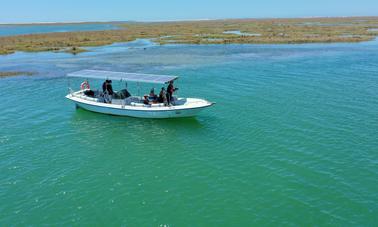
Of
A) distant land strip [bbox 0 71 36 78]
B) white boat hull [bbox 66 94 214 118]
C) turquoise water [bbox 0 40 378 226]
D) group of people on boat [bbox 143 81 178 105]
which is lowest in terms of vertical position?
turquoise water [bbox 0 40 378 226]

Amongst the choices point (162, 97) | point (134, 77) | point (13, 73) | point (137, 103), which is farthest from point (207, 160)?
point (13, 73)

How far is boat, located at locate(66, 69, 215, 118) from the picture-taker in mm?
25672

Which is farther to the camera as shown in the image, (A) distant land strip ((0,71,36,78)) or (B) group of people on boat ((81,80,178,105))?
(A) distant land strip ((0,71,36,78))

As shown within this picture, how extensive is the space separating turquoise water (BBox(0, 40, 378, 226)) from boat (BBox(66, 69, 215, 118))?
0.78 meters

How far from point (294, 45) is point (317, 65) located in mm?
27029

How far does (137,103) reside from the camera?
27266 millimetres

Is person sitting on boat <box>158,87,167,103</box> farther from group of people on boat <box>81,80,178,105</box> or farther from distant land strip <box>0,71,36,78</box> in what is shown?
distant land strip <box>0,71,36,78</box>

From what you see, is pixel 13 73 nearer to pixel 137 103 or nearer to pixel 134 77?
pixel 134 77

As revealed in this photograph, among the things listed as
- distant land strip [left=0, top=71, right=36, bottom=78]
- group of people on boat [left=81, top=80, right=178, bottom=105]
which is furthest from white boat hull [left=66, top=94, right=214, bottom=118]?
distant land strip [left=0, top=71, right=36, bottom=78]

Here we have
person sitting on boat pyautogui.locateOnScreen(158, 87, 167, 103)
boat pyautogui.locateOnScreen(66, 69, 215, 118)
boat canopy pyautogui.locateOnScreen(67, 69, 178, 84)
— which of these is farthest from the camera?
boat canopy pyautogui.locateOnScreen(67, 69, 178, 84)

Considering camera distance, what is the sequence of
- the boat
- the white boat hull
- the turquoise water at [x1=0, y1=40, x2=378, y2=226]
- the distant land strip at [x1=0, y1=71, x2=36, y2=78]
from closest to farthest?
the turquoise water at [x1=0, y1=40, x2=378, y2=226]
the white boat hull
the boat
the distant land strip at [x1=0, y1=71, x2=36, y2=78]

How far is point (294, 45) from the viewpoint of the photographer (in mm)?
72438

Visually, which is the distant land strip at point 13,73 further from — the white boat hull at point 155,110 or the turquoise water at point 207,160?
the white boat hull at point 155,110

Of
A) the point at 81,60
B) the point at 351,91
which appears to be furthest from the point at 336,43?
the point at 81,60
